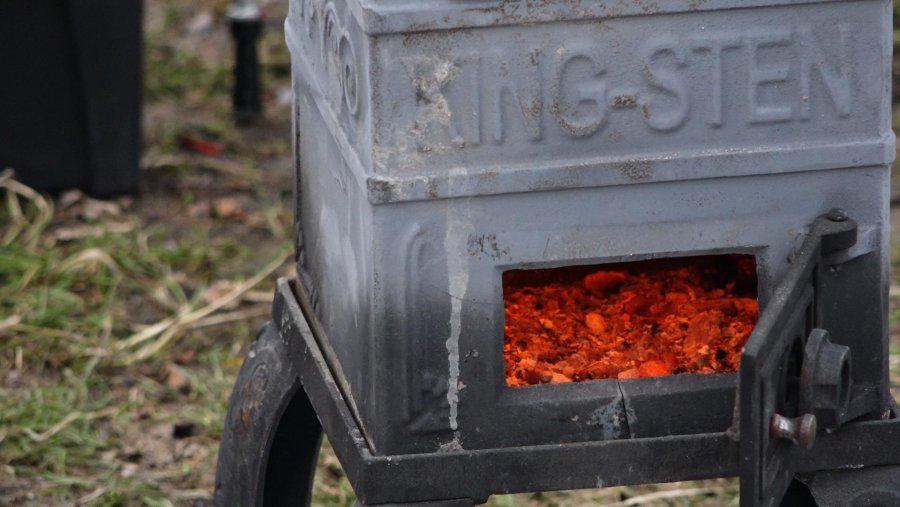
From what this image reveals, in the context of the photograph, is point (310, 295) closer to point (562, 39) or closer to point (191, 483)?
point (562, 39)

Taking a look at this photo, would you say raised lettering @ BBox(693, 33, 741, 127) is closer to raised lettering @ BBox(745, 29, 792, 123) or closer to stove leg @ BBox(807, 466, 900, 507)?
raised lettering @ BBox(745, 29, 792, 123)

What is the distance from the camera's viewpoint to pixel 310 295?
2.45 metres

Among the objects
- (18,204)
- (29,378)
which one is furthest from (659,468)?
(18,204)

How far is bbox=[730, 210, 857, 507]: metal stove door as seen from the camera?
1.78m

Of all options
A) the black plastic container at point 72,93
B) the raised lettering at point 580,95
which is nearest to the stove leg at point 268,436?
the raised lettering at point 580,95

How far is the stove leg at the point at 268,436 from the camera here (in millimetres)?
2498

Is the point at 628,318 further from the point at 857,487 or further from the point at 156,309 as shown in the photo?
the point at 156,309

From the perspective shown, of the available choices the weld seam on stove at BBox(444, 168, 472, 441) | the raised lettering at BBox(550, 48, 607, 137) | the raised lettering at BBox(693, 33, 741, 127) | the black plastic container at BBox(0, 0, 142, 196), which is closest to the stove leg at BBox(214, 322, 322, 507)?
the weld seam on stove at BBox(444, 168, 472, 441)

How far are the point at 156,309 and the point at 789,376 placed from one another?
246 centimetres

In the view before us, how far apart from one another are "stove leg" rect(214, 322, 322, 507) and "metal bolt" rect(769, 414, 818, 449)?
87 cm

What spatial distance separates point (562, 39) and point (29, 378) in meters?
2.22

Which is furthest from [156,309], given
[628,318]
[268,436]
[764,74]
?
[764,74]

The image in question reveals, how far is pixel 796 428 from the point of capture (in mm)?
1849

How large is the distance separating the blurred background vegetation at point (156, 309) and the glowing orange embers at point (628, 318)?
88 centimetres
